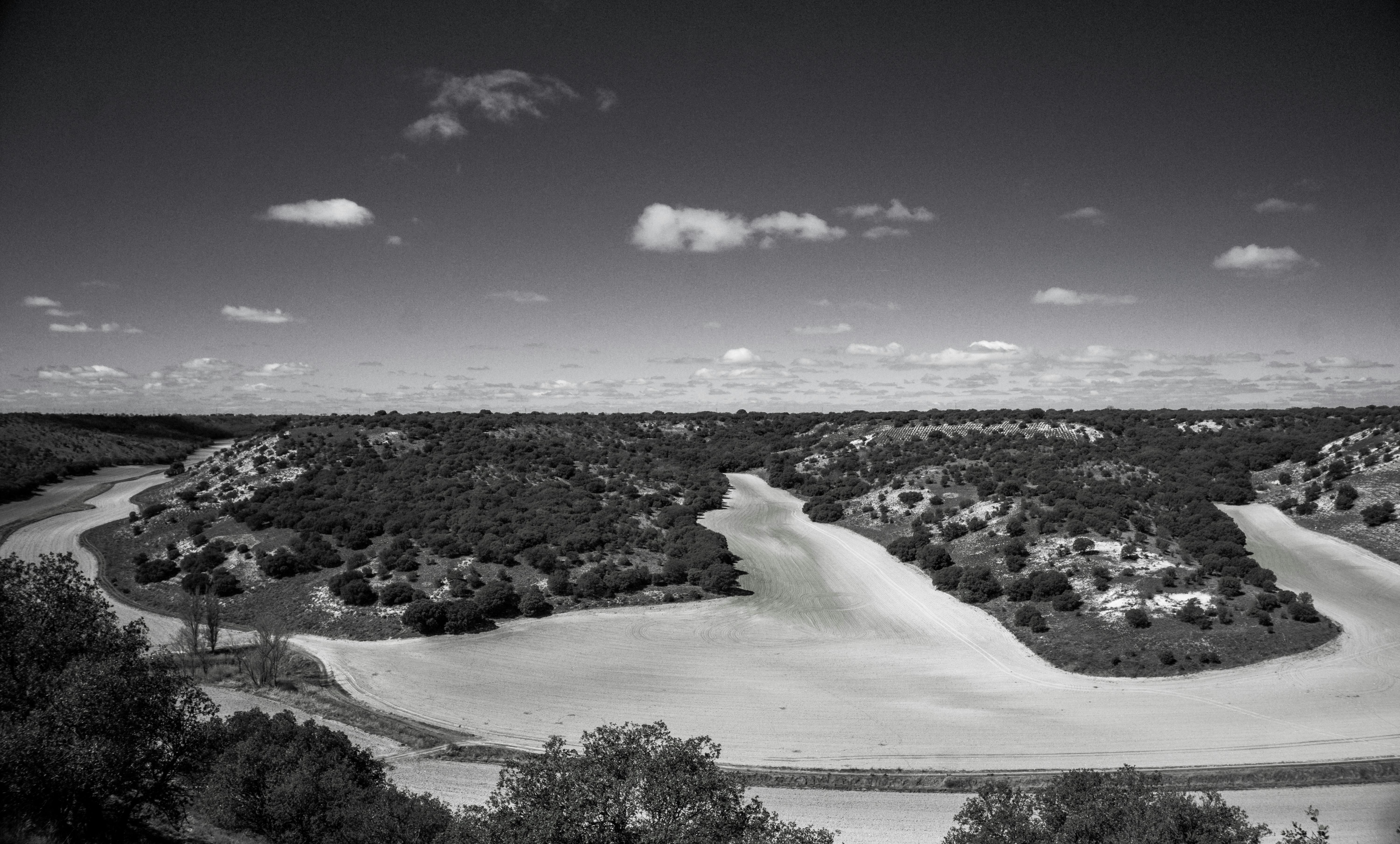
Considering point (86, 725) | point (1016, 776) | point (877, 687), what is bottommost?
point (877, 687)

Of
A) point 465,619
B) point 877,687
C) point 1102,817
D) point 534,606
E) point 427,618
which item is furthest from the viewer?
point 534,606

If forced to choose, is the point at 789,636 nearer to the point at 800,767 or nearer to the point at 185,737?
the point at 800,767

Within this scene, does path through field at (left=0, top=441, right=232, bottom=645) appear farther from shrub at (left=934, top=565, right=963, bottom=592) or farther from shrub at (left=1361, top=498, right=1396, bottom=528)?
shrub at (left=1361, top=498, right=1396, bottom=528)

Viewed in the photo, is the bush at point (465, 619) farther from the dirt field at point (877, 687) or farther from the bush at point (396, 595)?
the bush at point (396, 595)

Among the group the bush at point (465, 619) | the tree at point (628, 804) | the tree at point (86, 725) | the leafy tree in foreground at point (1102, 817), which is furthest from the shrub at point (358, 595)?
the leafy tree in foreground at point (1102, 817)

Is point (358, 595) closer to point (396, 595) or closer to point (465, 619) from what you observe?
point (396, 595)

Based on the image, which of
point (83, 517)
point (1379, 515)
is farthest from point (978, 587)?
point (83, 517)

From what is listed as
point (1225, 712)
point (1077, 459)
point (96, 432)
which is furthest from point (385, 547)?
point (96, 432)
